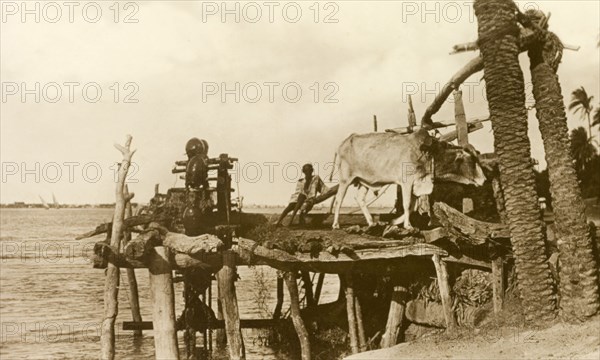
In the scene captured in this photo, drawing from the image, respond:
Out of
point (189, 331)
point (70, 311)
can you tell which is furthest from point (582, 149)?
point (189, 331)

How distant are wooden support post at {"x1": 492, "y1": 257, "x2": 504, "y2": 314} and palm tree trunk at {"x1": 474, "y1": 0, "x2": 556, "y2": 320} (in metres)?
1.10

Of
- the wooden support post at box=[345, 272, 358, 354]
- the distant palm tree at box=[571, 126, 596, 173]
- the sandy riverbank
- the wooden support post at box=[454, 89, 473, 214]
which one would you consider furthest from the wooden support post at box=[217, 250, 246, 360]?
the distant palm tree at box=[571, 126, 596, 173]

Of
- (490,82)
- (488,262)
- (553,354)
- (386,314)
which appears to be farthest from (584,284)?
(386,314)

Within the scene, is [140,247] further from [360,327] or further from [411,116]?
[411,116]

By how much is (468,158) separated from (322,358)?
21.6 feet

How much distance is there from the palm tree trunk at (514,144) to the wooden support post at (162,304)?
6.50 m

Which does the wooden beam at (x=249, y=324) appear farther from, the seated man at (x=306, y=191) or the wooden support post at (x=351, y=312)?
the wooden support post at (x=351, y=312)

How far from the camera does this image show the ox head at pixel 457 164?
1473 centimetres

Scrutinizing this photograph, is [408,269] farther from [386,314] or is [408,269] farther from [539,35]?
[539,35]

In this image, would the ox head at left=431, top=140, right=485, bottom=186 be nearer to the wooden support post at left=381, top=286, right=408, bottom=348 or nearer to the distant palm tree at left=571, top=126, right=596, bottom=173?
the wooden support post at left=381, top=286, right=408, bottom=348

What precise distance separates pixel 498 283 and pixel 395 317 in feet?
8.57

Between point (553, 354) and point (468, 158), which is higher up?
point (468, 158)

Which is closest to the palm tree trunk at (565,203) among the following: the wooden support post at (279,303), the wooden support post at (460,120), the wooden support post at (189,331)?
the wooden support post at (460,120)

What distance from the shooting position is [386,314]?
17.3m
